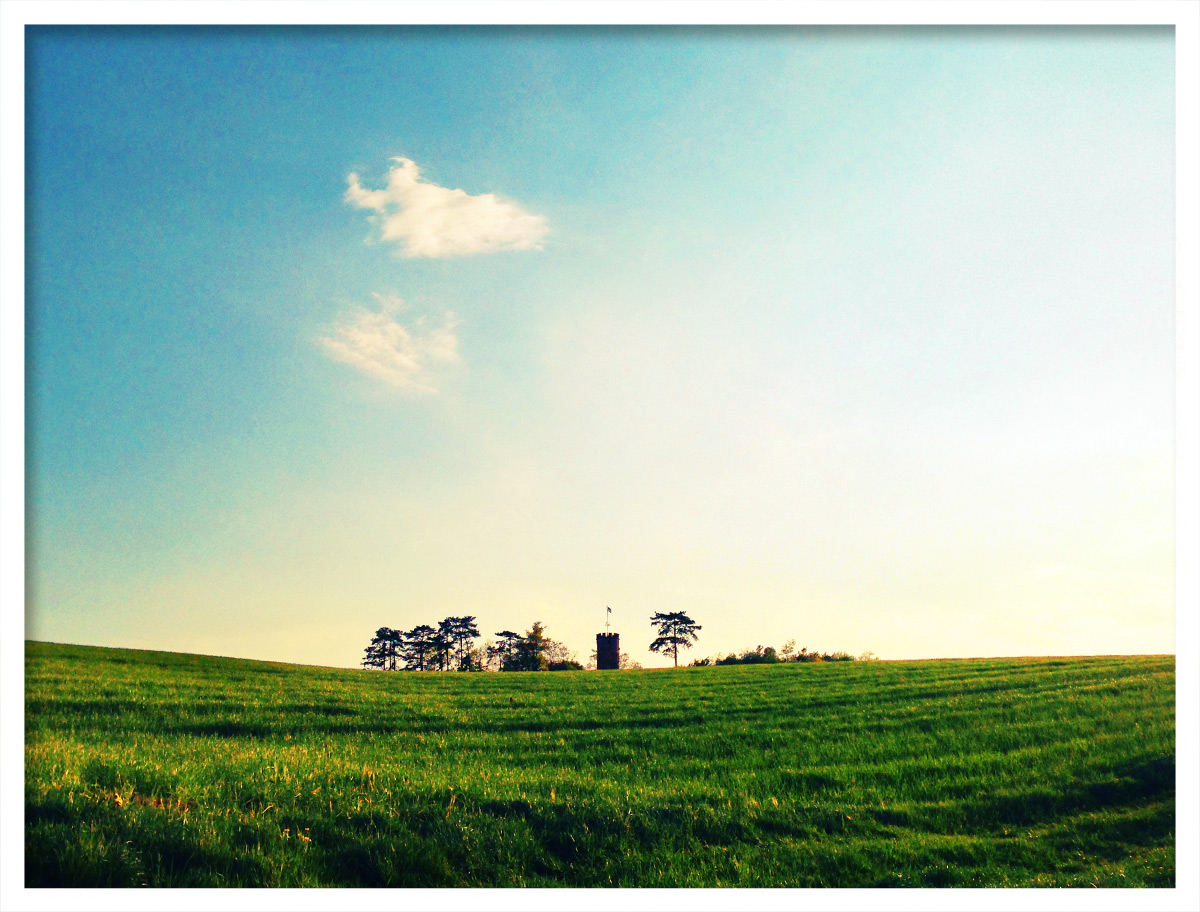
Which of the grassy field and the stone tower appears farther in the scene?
the stone tower

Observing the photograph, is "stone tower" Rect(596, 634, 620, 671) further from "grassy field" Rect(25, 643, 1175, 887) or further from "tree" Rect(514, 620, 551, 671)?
"grassy field" Rect(25, 643, 1175, 887)

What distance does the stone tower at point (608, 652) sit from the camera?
2178 centimetres

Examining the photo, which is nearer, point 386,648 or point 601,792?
point 601,792

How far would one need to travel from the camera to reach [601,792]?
8031 millimetres

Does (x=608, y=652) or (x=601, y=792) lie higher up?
(x=601, y=792)

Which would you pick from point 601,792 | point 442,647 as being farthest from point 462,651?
point 601,792

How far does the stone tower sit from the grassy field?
7.53 metres

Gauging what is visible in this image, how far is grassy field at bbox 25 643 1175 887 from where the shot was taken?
659cm

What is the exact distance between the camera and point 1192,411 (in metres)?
7.92

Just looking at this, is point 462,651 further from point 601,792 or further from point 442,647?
point 601,792

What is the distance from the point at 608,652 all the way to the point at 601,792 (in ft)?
46.9

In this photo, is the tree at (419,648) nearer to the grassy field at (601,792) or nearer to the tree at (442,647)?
the tree at (442,647)

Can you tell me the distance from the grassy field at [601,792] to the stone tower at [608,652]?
753 centimetres
